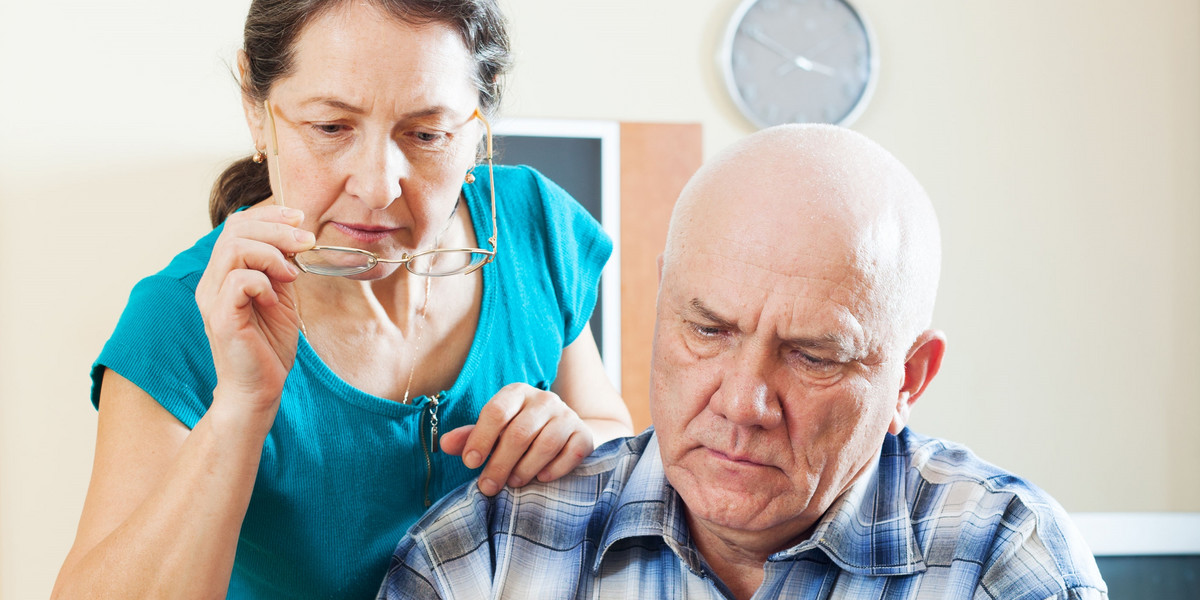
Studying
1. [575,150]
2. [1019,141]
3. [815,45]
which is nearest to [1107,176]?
[1019,141]

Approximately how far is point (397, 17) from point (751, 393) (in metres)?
0.55

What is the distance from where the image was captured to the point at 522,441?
3.81 feet

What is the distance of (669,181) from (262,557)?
1.67 m

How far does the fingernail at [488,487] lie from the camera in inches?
46.1

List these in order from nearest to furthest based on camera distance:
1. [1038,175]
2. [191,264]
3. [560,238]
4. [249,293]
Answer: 1. [249,293]
2. [191,264]
3. [560,238]
4. [1038,175]

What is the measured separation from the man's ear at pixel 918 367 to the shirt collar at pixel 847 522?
8 cm

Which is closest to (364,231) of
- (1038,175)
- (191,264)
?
(191,264)

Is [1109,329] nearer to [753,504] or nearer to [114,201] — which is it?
[753,504]

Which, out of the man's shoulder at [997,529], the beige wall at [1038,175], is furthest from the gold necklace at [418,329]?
the beige wall at [1038,175]

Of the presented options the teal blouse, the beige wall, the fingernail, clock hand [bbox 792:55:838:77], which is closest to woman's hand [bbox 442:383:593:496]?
the fingernail

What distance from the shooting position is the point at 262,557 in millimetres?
1258

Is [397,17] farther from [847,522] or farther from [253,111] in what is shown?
[847,522]

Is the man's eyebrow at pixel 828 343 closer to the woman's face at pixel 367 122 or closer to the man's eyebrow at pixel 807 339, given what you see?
the man's eyebrow at pixel 807 339

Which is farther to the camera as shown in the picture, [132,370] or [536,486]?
[536,486]
